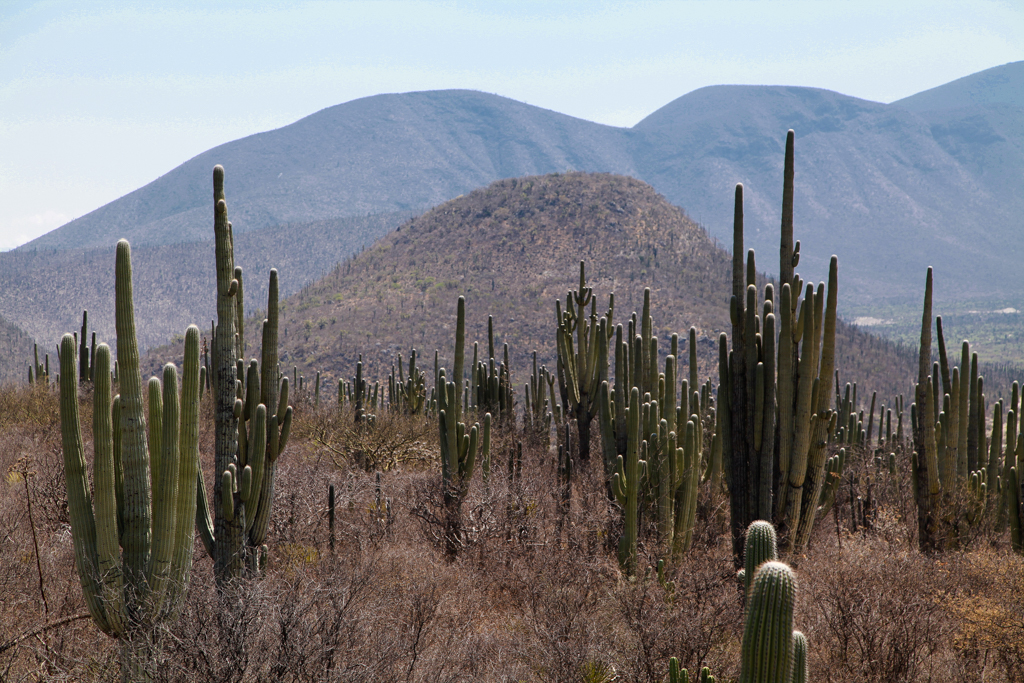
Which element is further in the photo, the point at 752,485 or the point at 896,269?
the point at 896,269

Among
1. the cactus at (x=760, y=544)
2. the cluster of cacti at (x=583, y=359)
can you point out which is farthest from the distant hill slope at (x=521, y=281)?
the cactus at (x=760, y=544)

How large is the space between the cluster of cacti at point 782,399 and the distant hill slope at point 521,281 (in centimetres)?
3798

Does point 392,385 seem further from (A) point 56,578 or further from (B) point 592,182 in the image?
(B) point 592,182

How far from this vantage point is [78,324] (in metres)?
90.1

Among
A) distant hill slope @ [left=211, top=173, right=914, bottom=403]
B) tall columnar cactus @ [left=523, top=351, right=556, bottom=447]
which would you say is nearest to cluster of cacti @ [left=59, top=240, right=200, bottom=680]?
tall columnar cactus @ [left=523, top=351, right=556, bottom=447]

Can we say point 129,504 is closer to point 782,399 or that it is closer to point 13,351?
point 782,399

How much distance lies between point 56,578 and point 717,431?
835 centimetres

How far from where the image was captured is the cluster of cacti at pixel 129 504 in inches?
206

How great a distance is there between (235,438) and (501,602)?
12.4 feet

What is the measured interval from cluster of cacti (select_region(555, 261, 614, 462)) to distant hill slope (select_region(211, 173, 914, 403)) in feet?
103

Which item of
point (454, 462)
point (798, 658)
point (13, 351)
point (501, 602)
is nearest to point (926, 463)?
point (501, 602)

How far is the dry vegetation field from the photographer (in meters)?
5.88

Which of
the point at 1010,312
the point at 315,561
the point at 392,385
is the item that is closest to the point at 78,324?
the point at 392,385

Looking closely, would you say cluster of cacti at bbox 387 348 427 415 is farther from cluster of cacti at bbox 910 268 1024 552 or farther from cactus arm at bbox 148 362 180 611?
cactus arm at bbox 148 362 180 611
